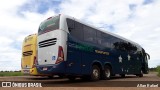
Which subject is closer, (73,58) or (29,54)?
(73,58)

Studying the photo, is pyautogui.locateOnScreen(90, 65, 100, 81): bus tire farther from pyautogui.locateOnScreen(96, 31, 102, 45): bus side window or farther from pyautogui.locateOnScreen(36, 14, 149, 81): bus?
pyautogui.locateOnScreen(96, 31, 102, 45): bus side window

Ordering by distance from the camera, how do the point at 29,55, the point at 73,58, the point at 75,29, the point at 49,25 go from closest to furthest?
the point at 73,58 < the point at 75,29 < the point at 49,25 < the point at 29,55

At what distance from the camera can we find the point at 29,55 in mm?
19484

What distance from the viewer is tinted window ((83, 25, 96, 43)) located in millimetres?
16206

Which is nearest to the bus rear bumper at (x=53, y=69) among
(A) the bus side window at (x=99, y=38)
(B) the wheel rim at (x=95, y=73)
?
(B) the wheel rim at (x=95, y=73)

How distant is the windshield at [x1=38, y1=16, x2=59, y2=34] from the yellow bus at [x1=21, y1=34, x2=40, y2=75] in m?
2.85

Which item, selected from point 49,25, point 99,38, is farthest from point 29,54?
point 99,38

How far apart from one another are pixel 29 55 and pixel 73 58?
5421mm

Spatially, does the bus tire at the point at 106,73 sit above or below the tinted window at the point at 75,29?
below

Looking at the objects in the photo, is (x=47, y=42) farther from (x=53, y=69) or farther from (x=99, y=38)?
(x=99, y=38)

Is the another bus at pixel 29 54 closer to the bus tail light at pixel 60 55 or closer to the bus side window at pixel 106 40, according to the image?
the bus side window at pixel 106 40

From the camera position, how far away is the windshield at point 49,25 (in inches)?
594

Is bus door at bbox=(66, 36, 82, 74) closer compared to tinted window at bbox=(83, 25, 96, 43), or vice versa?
bus door at bbox=(66, 36, 82, 74)

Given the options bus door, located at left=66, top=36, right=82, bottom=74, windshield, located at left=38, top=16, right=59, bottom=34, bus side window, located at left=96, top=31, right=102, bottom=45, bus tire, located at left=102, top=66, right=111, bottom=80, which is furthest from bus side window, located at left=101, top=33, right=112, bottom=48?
windshield, located at left=38, top=16, right=59, bottom=34
